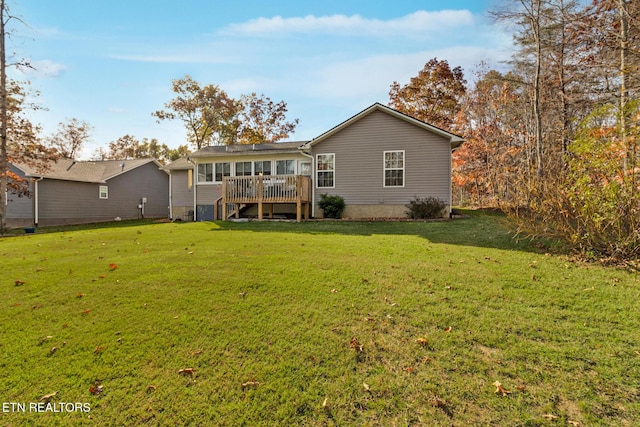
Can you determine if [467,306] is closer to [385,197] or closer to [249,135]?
[385,197]

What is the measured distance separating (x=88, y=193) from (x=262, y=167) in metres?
14.0

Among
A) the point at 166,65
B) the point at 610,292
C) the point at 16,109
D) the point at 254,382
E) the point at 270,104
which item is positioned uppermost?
the point at 270,104

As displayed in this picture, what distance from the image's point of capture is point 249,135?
3034 cm

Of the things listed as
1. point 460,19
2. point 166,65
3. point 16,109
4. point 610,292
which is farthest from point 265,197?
point 16,109

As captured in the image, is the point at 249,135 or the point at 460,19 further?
the point at 249,135

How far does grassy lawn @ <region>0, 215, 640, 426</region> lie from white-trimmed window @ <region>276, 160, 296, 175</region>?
34.4 feet

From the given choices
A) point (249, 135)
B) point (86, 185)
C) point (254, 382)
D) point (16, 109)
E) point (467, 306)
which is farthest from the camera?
point (249, 135)

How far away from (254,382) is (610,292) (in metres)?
4.91

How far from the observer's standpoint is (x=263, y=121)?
30734 mm

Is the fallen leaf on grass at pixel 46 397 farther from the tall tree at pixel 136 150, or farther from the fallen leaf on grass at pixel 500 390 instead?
the tall tree at pixel 136 150

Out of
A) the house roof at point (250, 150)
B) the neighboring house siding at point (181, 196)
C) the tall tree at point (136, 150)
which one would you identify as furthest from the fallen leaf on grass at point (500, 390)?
the tall tree at point (136, 150)

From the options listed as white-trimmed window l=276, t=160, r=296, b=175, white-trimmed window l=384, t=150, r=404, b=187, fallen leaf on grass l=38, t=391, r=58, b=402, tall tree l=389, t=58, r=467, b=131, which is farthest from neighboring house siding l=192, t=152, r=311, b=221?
tall tree l=389, t=58, r=467, b=131

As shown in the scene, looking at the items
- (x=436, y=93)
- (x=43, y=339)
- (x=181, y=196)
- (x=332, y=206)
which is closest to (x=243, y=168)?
(x=181, y=196)

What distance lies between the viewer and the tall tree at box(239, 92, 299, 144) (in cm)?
3023
